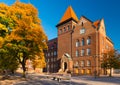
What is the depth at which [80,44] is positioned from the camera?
61.9m

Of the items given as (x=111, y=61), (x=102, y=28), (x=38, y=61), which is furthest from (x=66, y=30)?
(x=38, y=61)

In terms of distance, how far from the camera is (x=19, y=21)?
2125 centimetres

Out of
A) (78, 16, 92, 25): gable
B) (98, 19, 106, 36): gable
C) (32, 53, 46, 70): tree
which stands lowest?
(32, 53, 46, 70): tree

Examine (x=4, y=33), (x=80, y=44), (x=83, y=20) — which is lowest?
(x=4, y=33)

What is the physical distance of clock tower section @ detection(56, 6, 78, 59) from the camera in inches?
2608

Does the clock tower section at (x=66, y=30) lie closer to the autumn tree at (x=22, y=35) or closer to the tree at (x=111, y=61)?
the tree at (x=111, y=61)

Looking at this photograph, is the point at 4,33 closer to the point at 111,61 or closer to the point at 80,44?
the point at 111,61

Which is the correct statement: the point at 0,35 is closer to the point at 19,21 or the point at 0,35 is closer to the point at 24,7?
the point at 19,21

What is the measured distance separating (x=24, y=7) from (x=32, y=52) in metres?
6.18

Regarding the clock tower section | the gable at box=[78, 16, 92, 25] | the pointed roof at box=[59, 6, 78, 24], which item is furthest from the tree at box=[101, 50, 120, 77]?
the pointed roof at box=[59, 6, 78, 24]

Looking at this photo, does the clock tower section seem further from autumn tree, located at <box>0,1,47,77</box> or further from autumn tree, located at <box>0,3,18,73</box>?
autumn tree, located at <box>0,3,18,73</box>

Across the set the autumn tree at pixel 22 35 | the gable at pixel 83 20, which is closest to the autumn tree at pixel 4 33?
the autumn tree at pixel 22 35

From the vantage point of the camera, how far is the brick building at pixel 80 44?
56344 mm

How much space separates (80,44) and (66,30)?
30.8ft
